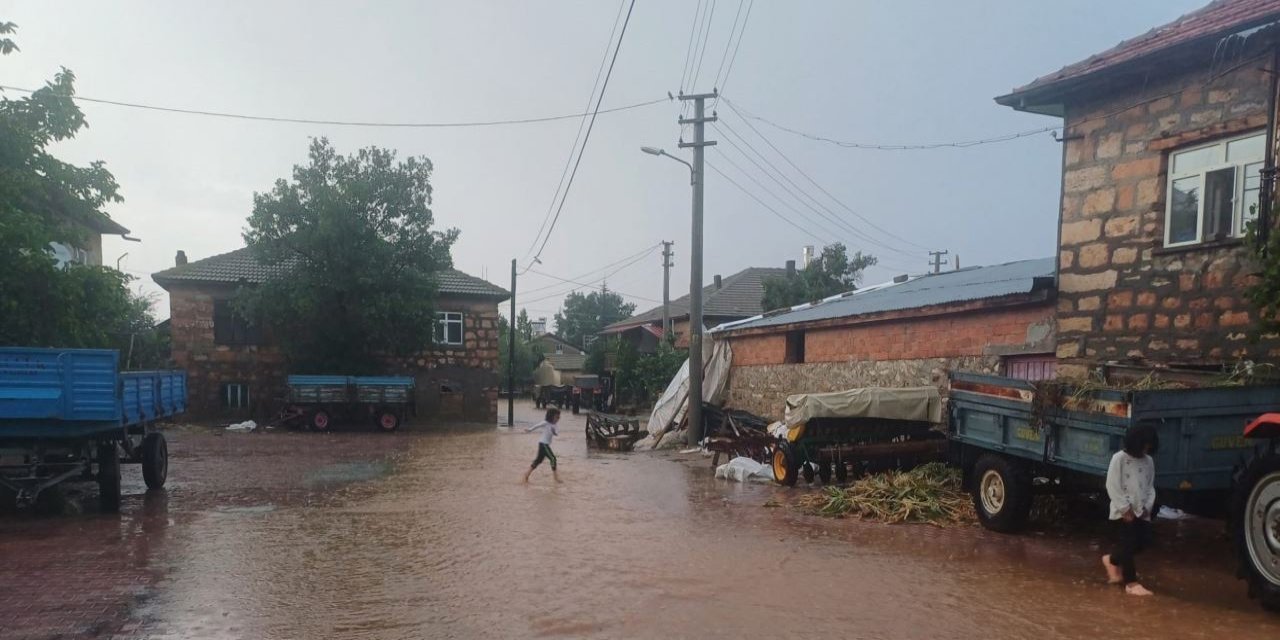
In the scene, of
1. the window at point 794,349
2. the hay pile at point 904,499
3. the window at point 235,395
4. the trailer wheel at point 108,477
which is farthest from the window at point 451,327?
the hay pile at point 904,499

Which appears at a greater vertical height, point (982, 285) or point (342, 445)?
point (982, 285)

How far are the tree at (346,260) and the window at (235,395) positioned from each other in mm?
2385

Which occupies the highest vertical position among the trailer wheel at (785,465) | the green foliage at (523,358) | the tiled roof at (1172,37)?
the tiled roof at (1172,37)

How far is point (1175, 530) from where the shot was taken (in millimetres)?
9094

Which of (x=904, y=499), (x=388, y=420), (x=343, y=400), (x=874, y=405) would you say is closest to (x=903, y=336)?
(x=874, y=405)

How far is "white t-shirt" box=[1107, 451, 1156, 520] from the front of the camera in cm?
667

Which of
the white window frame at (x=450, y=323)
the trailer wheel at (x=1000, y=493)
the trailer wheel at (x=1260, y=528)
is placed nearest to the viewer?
the trailer wheel at (x=1260, y=528)

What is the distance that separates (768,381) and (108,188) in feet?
45.8

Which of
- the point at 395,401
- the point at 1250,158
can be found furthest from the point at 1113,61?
the point at 395,401

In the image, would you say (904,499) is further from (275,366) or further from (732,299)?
(732,299)

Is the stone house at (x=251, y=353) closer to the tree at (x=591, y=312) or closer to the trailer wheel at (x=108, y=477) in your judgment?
the trailer wheel at (x=108, y=477)

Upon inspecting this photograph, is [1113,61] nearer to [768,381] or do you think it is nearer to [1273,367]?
[1273,367]

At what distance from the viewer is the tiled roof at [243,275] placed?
29234 millimetres

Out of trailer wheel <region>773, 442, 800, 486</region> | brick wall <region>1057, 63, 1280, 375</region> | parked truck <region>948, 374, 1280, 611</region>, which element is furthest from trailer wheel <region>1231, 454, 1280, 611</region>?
trailer wheel <region>773, 442, 800, 486</region>
